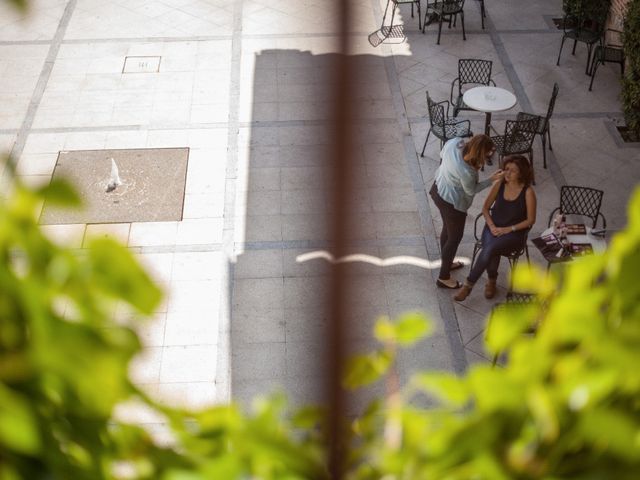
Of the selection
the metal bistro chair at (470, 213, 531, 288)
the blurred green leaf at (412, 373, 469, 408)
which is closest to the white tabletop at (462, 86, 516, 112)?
the metal bistro chair at (470, 213, 531, 288)

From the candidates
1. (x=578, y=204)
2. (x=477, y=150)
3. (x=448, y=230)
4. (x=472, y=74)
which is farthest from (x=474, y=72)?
(x=477, y=150)

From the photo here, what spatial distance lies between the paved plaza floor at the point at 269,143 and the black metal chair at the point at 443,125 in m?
0.41

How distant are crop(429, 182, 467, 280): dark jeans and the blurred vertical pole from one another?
20.4 ft

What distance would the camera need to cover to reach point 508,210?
7.05 metres

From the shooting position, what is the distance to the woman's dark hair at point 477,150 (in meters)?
6.62

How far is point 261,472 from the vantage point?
0.70 m

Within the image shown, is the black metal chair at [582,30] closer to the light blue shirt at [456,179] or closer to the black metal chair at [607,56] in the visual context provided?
the black metal chair at [607,56]

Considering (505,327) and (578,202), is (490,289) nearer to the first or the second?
(578,202)

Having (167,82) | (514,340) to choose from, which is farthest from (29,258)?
(167,82)

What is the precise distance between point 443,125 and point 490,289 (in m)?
2.39

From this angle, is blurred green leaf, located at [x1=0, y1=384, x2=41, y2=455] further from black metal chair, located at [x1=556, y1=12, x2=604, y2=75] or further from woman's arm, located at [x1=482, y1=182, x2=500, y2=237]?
black metal chair, located at [x1=556, y1=12, x2=604, y2=75]

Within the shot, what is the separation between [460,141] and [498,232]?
889mm

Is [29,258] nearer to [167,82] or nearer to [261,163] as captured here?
[261,163]

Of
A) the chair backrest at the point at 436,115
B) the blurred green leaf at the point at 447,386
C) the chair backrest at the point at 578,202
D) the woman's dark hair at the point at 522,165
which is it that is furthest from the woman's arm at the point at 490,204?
the blurred green leaf at the point at 447,386
